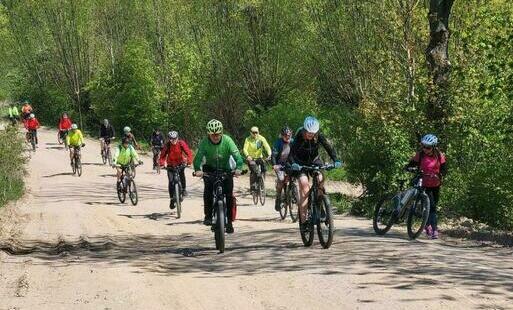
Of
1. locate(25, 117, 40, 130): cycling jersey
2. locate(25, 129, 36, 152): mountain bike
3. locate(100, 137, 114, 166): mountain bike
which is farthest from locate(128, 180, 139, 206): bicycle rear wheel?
locate(25, 129, 36, 152): mountain bike

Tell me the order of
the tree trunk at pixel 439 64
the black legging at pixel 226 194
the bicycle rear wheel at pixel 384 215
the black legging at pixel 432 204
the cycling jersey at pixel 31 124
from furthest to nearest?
1. the cycling jersey at pixel 31 124
2. the tree trunk at pixel 439 64
3. the bicycle rear wheel at pixel 384 215
4. the black legging at pixel 432 204
5. the black legging at pixel 226 194

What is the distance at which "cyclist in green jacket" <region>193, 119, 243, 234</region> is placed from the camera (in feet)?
35.7

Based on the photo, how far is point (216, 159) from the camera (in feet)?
36.0

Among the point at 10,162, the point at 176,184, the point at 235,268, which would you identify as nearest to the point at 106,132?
the point at 10,162

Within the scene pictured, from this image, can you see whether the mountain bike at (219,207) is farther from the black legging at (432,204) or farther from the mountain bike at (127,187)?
the mountain bike at (127,187)

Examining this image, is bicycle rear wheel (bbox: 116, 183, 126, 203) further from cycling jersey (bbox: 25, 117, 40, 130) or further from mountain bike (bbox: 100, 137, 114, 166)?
cycling jersey (bbox: 25, 117, 40, 130)

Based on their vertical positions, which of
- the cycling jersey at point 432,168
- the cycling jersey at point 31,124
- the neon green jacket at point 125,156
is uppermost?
the cycling jersey at point 31,124

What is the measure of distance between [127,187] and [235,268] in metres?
10.4

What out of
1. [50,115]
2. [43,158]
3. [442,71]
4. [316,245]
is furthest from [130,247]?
[50,115]

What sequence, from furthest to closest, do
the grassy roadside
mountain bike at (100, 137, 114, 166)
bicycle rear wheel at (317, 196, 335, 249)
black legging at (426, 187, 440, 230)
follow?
mountain bike at (100, 137, 114, 166) → the grassy roadside → black legging at (426, 187, 440, 230) → bicycle rear wheel at (317, 196, 335, 249)

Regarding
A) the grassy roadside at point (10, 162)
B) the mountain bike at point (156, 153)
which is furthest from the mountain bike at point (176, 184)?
the mountain bike at point (156, 153)

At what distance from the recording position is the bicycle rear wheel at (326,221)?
9.97 meters

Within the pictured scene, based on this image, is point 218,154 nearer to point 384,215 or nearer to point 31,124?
point 384,215

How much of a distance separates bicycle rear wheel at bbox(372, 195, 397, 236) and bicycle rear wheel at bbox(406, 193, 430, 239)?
477 mm
